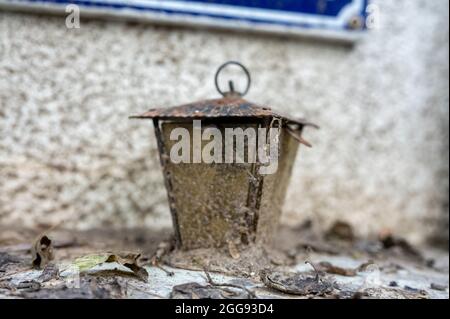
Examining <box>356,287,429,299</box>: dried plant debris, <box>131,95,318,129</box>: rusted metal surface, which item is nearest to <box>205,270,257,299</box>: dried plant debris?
<box>356,287,429,299</box>: dried plant debris

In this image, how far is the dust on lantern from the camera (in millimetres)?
1519

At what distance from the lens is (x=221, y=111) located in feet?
4.93

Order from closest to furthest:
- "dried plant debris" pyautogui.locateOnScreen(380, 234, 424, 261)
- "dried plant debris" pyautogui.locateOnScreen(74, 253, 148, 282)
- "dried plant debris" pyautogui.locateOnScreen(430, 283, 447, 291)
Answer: "dried plant debris" pyautogui.locateOnScreen(74, 253, 148, 282) < "dried plant debris" pyautogui.locateOnScreen(430, 283, 447, 291) < "dried plant debris" pyautogui.locateOnScreen(380, 234, 424, 261)

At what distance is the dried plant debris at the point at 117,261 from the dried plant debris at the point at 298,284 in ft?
1.17

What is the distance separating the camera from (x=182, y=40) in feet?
7.11

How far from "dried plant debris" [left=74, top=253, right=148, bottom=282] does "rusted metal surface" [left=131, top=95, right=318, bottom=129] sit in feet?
1.44

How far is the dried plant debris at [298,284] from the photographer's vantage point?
4.50ft

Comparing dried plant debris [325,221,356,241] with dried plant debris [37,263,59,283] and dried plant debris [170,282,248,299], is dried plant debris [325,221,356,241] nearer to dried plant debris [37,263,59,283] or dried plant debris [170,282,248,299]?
dried plant debris [170,282,248,299]

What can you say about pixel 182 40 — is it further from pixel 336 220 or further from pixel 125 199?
pixel 336 220

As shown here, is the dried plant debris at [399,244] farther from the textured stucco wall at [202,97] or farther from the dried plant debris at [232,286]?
the dried plant debris at [232,286]

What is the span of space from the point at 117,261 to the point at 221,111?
54 centimetres

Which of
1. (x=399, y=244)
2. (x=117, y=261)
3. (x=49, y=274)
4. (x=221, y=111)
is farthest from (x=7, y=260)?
(x=399, y=244)

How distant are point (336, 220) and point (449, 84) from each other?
0.89 meters

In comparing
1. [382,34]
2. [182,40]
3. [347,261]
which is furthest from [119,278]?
[382,34]
